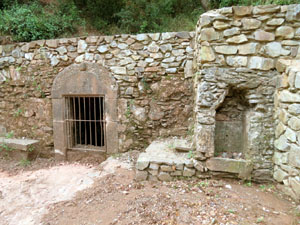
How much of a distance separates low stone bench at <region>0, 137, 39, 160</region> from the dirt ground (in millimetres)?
842

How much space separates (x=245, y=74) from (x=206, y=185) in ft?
5.13

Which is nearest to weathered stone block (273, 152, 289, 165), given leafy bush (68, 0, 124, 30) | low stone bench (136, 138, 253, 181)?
low stone bench (136, 138, 253, 181)

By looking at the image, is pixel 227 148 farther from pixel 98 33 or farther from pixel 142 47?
pixel 98 33

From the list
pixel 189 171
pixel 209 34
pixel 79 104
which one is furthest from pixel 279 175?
pixel 79 104

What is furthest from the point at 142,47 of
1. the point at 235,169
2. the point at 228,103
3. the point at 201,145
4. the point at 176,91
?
the point at 235,169

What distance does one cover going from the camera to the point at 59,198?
285 centimetres

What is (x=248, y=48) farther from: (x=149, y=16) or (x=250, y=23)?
(x=149, y=16)

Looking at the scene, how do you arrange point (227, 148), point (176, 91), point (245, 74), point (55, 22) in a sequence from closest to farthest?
1. point (245, 74)
2. point (227, 148)
3. point (176, 91)
4. point (55, 22)

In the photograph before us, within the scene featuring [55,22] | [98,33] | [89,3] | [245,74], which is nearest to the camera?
[245,74]

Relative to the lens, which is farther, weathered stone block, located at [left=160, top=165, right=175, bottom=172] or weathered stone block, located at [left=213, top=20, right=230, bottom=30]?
weathered stone block, located at [left=160, top=165, right=175, bottom=172]

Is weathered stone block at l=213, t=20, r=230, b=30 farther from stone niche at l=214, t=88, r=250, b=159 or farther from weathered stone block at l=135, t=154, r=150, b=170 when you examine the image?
weathered stone block at l=135, t=154, r=150, b=170

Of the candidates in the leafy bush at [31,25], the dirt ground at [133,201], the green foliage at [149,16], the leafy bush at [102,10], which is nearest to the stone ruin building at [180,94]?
the dirt ground at [133,201]

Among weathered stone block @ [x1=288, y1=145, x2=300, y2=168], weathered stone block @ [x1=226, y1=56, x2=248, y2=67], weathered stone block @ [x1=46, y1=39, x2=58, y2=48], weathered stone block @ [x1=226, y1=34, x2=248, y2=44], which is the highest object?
weathered stone block @ [x1=46, y1=39, x2=58, y2=48]

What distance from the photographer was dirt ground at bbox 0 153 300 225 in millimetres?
2113
